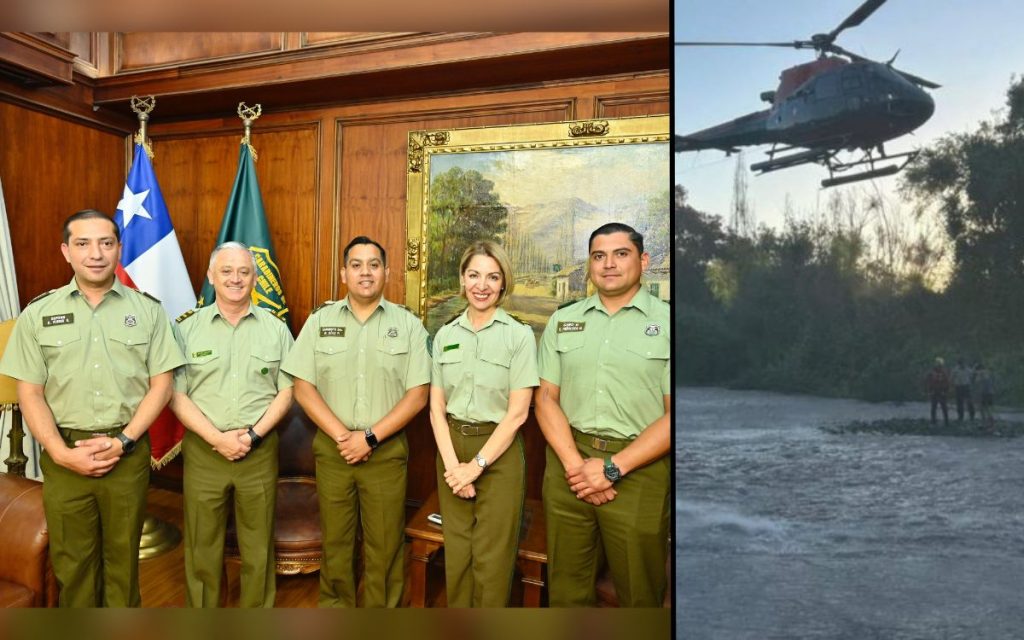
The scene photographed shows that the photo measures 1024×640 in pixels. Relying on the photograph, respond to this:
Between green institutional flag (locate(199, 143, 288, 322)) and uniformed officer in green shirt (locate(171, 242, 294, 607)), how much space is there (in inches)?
25.5

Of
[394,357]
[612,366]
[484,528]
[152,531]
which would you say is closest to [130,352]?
[394,357]

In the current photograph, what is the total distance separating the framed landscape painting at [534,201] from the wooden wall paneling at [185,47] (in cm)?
87

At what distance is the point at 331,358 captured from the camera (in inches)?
82.3

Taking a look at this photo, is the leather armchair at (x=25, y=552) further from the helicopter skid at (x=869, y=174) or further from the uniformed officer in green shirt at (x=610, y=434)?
the helicopter skid at (x=869, y=174)

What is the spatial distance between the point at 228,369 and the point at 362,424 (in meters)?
0.52

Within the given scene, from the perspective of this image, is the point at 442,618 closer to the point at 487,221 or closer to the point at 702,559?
the point at 702,559

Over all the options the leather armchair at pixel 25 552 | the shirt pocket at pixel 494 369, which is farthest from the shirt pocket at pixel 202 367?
the shirt pocket at pixel 494 369

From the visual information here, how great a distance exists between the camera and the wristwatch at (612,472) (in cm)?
177

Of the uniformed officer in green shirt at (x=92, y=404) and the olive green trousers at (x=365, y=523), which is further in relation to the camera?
the olive green trousers at (x=365, y=523)

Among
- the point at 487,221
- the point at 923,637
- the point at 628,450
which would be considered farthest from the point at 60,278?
the point at 923,637

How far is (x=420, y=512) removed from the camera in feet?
7.34

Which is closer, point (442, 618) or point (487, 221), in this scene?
point (442, 618)

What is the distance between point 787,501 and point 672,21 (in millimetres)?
407

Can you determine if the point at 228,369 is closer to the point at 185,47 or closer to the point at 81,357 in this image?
the point at 81,357
